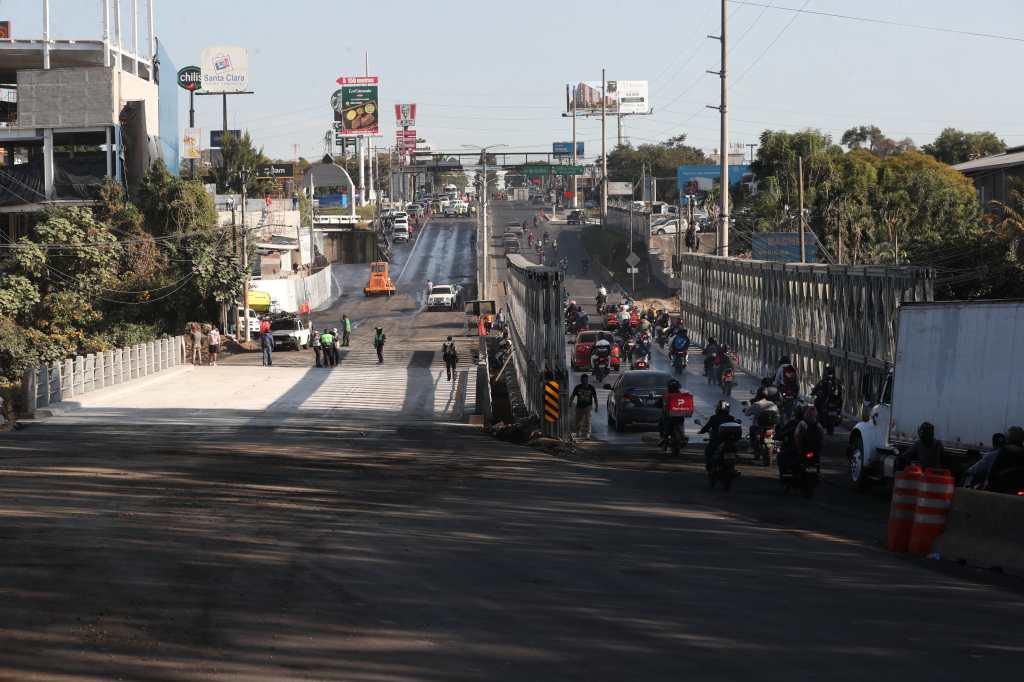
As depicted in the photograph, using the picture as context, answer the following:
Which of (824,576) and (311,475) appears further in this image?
(311,475)

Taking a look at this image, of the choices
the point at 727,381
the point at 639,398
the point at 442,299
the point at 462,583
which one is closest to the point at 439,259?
the point at 442,299

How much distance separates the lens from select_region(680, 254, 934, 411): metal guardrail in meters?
28.1

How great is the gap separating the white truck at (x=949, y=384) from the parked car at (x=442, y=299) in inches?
2424

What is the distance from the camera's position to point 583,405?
1042 inches

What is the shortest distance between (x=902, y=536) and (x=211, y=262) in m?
54.9

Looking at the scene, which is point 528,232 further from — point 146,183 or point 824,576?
point 824,576

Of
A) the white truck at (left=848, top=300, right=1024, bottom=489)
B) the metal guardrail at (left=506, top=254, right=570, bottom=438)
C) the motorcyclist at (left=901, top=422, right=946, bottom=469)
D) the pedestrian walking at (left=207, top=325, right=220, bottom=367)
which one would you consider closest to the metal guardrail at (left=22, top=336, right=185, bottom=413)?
the pedestrian walking at (left=207, top=325, right=220, bottom=367)

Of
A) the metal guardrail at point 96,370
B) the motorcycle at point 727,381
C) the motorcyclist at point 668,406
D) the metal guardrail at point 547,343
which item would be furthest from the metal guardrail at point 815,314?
the metal guardrail at point 96,370

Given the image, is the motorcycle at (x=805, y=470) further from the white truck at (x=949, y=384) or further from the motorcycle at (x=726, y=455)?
the white truck at (x=949, y=384)

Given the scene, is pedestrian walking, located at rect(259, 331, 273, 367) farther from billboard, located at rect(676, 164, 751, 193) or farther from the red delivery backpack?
billboard, located at rect(676, 164, 751, 193)

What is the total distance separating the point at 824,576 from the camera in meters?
11.6

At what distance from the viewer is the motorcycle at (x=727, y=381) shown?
119ft

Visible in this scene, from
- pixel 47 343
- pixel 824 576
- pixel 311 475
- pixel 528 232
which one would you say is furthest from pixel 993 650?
pixel 528 232

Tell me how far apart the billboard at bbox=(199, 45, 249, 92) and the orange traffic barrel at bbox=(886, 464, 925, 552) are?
148837 millimetres
